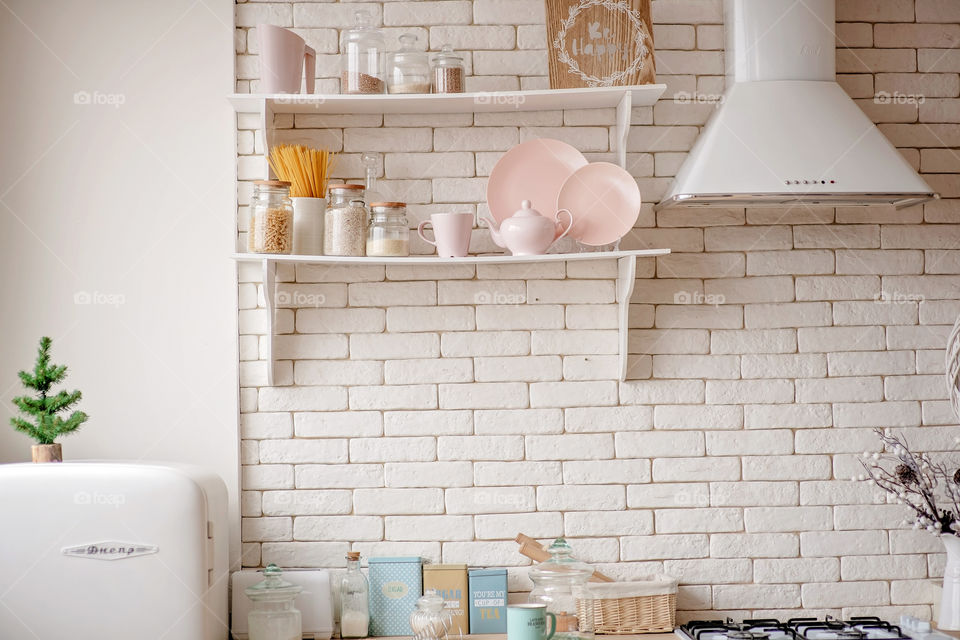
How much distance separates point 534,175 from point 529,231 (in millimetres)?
249

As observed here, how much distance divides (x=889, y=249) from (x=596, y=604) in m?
1.31

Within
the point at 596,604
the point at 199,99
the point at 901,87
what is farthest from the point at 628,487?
the point at 199,99

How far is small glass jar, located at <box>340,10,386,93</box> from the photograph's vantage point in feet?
7.53

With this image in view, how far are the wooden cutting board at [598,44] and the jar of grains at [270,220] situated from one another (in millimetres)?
779

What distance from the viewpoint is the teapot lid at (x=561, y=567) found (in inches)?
84.4

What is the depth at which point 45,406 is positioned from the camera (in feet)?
7.06

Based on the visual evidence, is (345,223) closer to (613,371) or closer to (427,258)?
(427,258)

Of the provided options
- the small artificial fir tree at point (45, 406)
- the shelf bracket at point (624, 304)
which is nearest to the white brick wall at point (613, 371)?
the shelf bracket at point (624, 304)

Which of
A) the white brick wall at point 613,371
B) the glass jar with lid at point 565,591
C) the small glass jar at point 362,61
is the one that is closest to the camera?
the glass jar with lid at point 565,591

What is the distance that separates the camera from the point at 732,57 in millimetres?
2383

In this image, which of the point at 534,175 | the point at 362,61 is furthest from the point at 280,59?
the point at 534,175

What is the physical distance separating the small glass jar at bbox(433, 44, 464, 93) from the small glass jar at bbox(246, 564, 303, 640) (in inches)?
52.2

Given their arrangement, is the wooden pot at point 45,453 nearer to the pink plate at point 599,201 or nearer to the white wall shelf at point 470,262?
the white wall shelf at point 470,262

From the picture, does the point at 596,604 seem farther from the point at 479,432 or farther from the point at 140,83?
the point at 140,83
